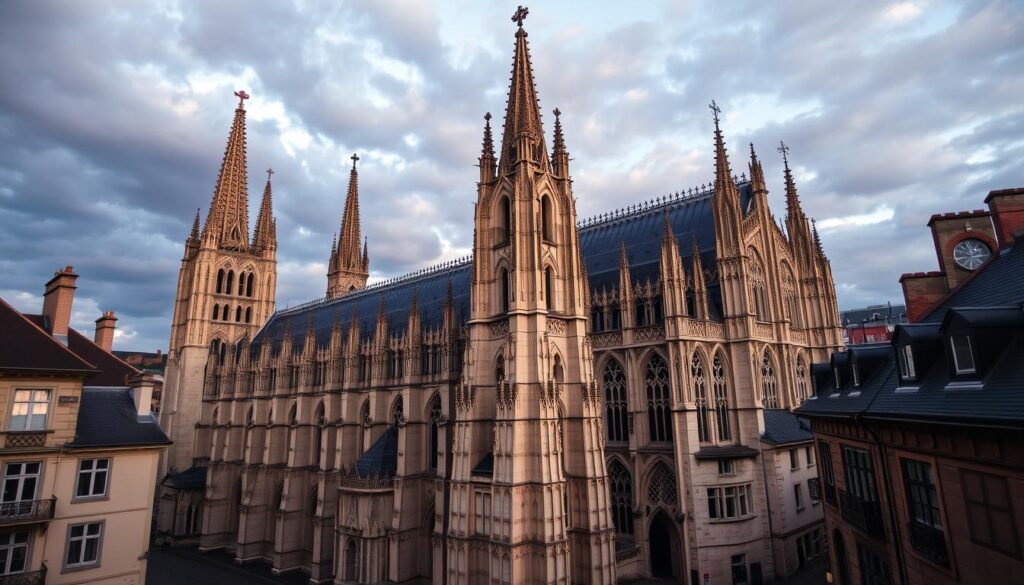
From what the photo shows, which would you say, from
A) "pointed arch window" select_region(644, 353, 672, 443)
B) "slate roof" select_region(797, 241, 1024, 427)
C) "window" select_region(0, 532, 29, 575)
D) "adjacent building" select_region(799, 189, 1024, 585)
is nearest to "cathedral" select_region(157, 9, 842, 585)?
"pointed arch window" select_region(644, 353, 672, 443)

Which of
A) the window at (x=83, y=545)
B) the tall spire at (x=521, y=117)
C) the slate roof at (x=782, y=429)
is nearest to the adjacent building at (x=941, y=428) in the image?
the slate roof at (x=782, y=429)

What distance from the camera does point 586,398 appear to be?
28.4m

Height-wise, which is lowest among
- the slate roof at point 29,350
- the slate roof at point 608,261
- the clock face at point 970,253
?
the slate roof at point 29,350

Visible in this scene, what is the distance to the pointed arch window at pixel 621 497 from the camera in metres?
32.4

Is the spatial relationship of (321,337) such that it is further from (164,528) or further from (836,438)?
(836,438)

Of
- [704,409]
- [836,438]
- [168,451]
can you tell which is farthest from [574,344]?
[168,451]

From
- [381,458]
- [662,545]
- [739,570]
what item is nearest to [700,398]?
[662,545]

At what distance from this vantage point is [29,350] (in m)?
20.1

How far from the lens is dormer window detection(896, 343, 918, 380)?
46.9 ft

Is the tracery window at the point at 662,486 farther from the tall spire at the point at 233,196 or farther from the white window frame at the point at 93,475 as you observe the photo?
the tall spire at the point at 233,196

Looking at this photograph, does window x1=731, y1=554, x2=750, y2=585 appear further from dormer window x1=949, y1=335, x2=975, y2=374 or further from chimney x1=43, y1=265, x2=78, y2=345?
chimney x1=43, y1=265, x2=78, y2=345

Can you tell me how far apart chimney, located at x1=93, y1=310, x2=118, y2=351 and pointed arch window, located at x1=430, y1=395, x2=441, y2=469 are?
32.2 metres

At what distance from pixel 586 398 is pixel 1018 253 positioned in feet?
59.9

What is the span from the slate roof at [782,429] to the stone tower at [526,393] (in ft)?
35.8
